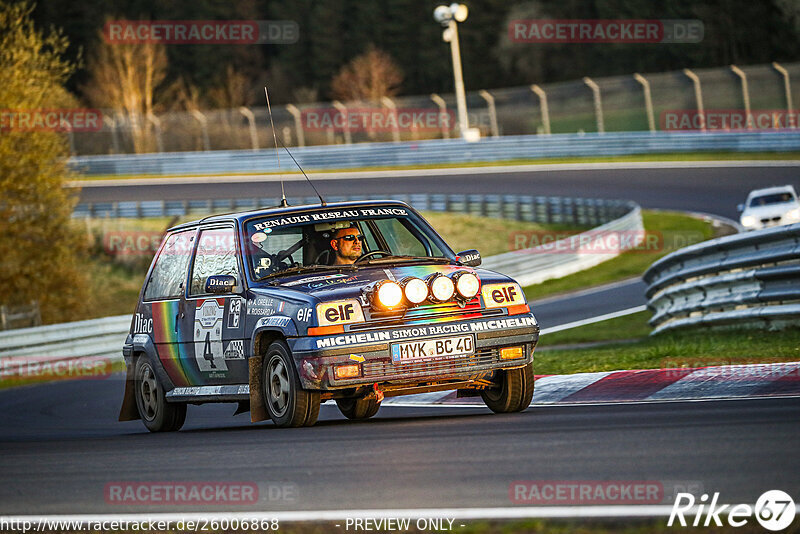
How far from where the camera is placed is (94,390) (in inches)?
632

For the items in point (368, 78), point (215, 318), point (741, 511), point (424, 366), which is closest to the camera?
point (741, 511)

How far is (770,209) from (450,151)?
22.5 m

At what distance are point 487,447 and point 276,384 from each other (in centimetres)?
240

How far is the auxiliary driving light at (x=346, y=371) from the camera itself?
7.86 metres

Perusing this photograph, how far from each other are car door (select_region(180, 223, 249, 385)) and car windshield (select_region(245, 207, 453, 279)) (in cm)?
22

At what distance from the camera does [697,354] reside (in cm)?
1102

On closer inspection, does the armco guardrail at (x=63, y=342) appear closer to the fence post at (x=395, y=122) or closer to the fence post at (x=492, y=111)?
the fence post at (x=492, y=111)

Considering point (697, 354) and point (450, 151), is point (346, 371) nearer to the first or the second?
point (697, 354)

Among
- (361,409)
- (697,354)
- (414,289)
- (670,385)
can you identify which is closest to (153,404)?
(361,409)

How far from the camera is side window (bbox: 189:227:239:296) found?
30.2ft

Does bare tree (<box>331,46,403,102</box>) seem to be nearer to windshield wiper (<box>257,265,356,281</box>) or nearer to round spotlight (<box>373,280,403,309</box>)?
windshield wiper (<box>257,265,356,281</box>)

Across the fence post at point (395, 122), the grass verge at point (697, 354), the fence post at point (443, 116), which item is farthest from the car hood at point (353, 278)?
the fence post at point (395, 122)

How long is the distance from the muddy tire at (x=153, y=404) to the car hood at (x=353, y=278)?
68.6 inches

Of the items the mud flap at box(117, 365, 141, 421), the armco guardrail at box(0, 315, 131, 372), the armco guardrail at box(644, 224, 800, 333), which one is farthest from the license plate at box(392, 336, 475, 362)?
the armco guardrail at box(0, 315, 131, 372)
